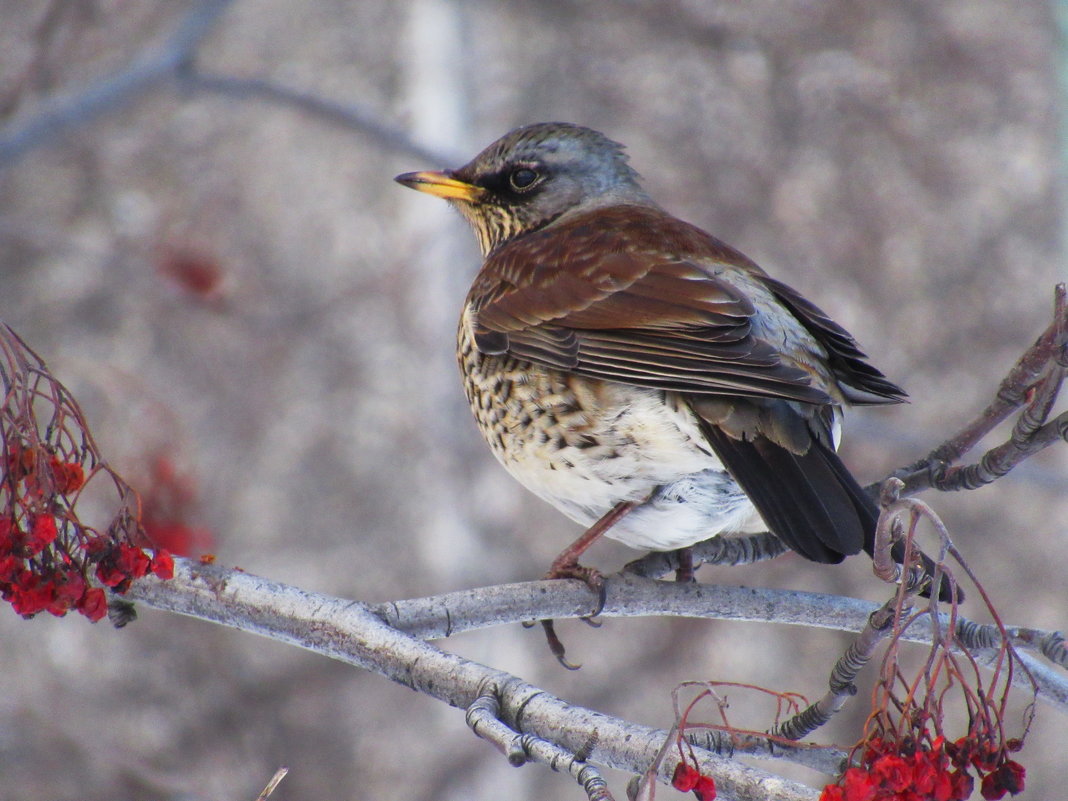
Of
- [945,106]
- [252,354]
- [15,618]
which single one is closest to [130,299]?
[252,354]

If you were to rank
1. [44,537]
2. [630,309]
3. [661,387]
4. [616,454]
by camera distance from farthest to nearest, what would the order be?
[630,309]
[616,454]
[661,387]
[44,537]

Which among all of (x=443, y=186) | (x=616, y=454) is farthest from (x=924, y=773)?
(x=443, y=186)

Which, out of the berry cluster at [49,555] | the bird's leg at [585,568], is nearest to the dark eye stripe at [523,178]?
the bird's leg at [585,568]

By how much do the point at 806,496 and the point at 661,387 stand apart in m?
0.34

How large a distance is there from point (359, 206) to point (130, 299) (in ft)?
3.42

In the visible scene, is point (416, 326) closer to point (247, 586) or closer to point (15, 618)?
point (15, 618)

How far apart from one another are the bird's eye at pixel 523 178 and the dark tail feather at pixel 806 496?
3.40 ft

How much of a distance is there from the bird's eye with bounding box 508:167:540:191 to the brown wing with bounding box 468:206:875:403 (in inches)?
6.0

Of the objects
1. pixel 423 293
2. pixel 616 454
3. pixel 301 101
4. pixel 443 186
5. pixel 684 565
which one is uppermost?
pixel 301 101

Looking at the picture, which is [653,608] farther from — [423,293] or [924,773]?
Answer: [423,293]

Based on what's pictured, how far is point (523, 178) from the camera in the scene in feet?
9.30

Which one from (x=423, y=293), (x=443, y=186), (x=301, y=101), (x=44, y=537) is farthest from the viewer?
(x=423, y=293)

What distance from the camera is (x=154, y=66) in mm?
3268

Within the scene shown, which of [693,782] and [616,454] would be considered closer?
[693,782]
